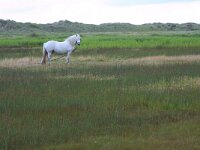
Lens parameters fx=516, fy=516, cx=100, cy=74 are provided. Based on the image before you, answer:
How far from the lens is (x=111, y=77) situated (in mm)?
21234

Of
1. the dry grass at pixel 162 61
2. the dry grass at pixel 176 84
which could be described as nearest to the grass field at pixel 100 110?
the dry grass at pixel 176 84

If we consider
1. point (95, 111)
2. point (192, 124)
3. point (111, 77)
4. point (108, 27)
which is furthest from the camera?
point (108, 27)

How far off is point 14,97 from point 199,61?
16.0 meters

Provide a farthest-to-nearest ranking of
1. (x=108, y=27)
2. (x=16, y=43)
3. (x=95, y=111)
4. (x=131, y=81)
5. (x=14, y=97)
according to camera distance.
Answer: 1. (x=108, y=27)
2. (x=16, y=43)
3. (x=131, y=81)
4. (x=14, y=97)
5. (x=95, y=111)

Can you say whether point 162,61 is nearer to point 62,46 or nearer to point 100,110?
point 62,46

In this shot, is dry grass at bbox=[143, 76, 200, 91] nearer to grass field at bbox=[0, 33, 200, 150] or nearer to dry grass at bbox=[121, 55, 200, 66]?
grass field at bbox=[0, 33, 200, 150]

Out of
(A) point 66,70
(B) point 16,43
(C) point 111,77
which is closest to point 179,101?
(C) point 111,77

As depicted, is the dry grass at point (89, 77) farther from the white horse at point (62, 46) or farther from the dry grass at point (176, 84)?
the white horse at point (62, 46)

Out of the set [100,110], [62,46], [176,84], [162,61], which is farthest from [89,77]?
[62,46]

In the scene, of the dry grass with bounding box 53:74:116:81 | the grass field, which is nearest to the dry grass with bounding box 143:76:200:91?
the grass field

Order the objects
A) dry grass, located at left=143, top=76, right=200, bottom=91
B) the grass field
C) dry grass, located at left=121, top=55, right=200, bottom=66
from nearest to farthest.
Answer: the grass field → dry grass, located at left=143, top=76, right=200, bottom=91 → dry grass, located at left=121, top=55, right=200, bottom=66

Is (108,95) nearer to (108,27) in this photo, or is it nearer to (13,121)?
(13,121)

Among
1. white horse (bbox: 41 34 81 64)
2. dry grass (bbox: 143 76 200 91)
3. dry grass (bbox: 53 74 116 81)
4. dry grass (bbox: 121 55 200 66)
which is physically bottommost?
dry grass (bbox: 121 55 200 66)

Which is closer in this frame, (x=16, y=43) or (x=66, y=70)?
(x=66, y=70)
